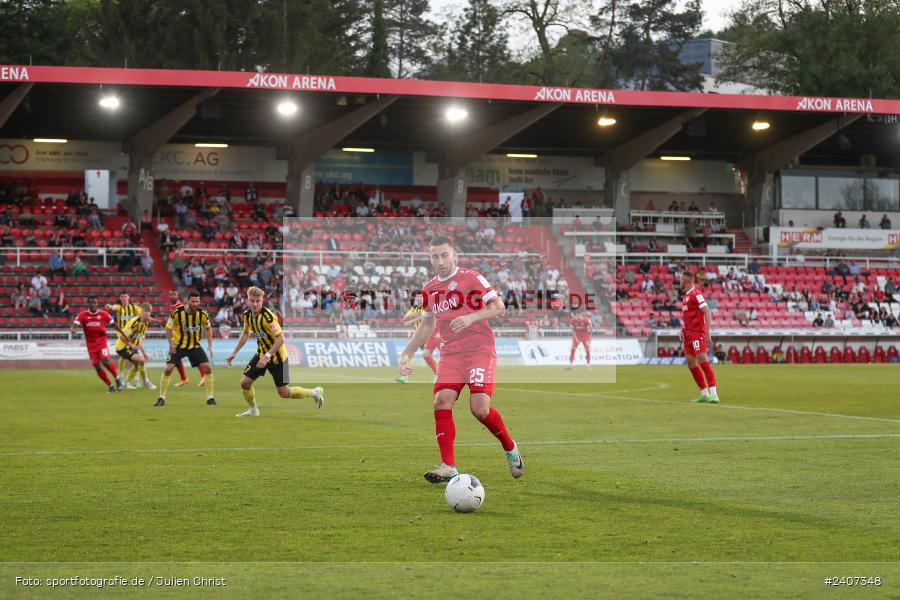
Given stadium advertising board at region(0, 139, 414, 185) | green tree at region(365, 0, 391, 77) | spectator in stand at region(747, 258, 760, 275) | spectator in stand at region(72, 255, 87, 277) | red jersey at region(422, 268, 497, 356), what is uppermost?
green tree at region(365, 0, 391, 77)

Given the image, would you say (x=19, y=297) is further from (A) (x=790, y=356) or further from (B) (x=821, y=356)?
(B) (x=821, y=356)

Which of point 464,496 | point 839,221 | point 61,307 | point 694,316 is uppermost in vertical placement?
point 839,221

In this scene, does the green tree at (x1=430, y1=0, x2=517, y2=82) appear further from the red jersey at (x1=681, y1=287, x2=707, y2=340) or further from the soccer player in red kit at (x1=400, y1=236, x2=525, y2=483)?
the soccer player in red kit at (x1=400, y1=236, x2=525, y2=483)

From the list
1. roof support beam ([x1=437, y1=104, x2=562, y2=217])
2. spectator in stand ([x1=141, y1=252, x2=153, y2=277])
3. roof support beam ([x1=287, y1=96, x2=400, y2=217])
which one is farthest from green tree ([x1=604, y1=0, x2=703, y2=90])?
spectator in stand ([x1=141, y1=252, x2=153, y2=277])

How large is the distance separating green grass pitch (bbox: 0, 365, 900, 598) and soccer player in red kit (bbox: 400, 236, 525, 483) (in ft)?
1.52

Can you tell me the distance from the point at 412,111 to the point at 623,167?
12.0 m

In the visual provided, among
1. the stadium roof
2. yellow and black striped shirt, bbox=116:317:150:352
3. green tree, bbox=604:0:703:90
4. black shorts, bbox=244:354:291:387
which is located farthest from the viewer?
green tree, bbox=604:0:703:90

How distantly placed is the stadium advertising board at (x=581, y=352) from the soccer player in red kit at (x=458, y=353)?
2831cm

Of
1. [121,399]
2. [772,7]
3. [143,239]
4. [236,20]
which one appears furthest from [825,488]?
[772,7]

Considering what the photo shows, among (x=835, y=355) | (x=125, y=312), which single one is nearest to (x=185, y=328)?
(x=125, y=312)

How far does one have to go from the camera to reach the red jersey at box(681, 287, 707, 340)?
21766mm

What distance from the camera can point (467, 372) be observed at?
1066 cm

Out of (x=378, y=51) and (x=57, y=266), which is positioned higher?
Answer: (x=378, y=51)

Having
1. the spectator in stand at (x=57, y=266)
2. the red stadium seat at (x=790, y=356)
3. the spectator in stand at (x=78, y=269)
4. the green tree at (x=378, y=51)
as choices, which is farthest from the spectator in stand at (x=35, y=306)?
the green tree at (x=378, y=51)
